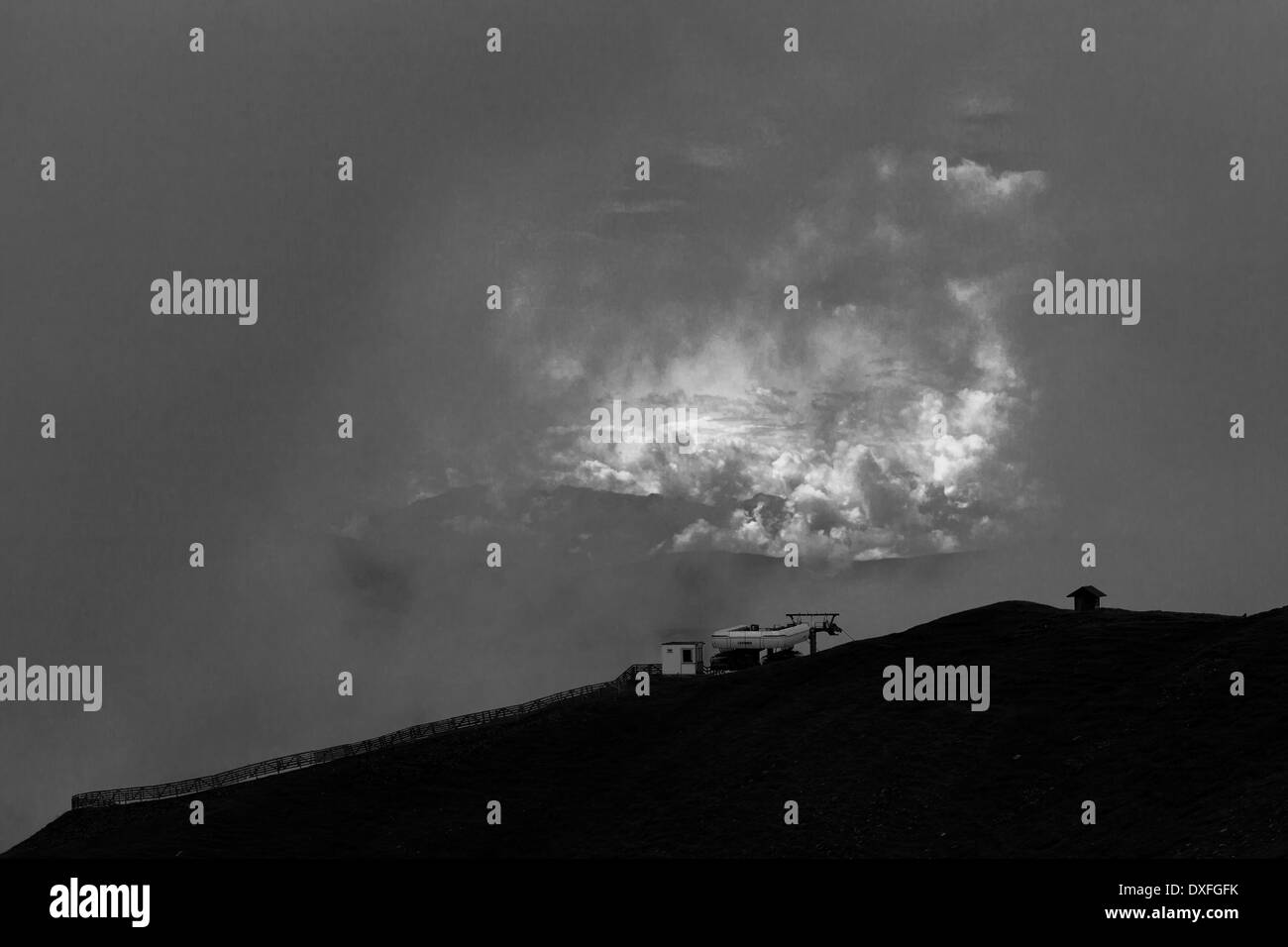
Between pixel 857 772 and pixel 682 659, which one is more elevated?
pixel 682 659

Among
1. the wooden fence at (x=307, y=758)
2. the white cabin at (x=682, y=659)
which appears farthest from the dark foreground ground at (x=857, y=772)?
the white cabin at (x=682, y=659)

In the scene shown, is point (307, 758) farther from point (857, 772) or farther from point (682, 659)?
point (857, 772)

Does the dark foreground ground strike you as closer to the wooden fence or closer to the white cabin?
the wooden fence

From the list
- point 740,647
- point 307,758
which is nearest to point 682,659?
point 740,647

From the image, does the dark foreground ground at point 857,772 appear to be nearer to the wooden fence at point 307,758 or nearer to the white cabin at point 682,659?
the wooden fence at point 307,758

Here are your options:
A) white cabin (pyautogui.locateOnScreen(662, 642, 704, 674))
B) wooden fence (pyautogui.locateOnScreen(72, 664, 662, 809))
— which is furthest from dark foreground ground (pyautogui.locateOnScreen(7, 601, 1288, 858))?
white cabin (pyautogui.locateOnScreen(662, 642, 704, 674))

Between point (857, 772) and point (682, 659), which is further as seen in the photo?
point (682, 659)
